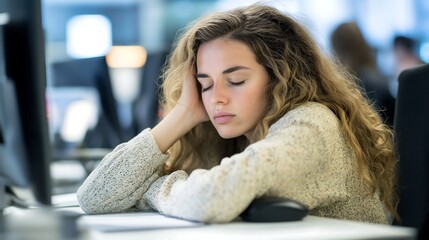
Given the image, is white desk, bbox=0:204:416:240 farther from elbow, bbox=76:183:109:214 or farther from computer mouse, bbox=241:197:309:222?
elbow, bbox=76:183:109:214

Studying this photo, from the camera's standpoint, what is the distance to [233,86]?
72.9 inches

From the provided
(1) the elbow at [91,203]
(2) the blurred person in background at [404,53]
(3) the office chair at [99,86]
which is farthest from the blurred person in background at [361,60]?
(1) the elbow at [91,203]

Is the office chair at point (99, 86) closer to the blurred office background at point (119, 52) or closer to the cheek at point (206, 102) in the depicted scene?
the blurred office background at point (119, 52)

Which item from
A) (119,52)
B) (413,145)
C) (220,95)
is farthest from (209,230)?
(119,52)

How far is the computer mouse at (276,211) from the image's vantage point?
4.83 feet

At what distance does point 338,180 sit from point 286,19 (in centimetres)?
49

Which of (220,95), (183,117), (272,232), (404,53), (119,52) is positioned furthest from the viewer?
(119,52)

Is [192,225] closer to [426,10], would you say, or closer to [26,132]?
[26,132]

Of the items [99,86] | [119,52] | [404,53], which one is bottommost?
[119,52]

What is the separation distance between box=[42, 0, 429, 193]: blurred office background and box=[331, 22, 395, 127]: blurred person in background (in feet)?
0.47

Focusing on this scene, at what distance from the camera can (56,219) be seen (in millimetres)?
1316

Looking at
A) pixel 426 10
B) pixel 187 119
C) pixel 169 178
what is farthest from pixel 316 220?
pixel 426 10

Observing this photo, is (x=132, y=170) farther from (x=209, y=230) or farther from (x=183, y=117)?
(x=209, y=230)

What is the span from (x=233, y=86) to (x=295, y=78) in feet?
0.53
